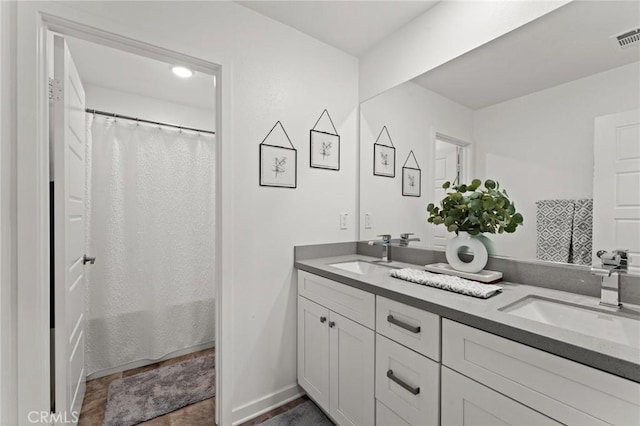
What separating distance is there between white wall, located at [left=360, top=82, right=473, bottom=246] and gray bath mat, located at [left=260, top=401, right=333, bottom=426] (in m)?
1.17

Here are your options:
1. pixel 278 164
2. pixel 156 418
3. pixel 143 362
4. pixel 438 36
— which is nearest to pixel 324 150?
pixel 278 164

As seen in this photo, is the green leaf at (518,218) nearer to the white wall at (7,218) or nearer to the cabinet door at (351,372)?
the cabinet door at (351,372)

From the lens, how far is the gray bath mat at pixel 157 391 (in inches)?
66.1

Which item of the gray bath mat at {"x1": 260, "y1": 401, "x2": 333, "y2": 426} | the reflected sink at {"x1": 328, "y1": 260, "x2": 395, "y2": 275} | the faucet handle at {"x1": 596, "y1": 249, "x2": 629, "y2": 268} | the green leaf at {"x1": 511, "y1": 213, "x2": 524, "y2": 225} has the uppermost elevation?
the green leaf at {"x1": 511, "y1": 213, "x2": 524, "y2": 225}

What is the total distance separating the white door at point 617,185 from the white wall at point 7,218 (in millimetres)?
2264

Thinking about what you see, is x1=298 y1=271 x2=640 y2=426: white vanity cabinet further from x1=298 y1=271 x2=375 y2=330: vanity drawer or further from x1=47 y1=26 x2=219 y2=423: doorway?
x1=47 y1=26 x2=219 y2=423: doorway

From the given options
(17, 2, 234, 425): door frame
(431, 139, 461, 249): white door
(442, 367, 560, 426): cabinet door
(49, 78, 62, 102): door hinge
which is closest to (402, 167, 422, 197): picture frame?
(431, 139, 461, 249): white door

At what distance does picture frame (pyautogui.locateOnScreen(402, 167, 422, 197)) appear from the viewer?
5.90 feet

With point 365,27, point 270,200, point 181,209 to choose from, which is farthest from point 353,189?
point 181,209

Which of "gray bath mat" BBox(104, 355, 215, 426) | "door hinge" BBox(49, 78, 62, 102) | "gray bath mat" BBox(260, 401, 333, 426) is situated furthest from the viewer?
"gray bath mat" BBox(104, 355, 215, 426)

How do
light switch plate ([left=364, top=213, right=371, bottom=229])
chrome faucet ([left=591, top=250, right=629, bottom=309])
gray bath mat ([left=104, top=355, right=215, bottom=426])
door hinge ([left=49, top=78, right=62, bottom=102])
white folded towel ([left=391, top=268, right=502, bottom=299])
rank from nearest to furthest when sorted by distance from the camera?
chrome faucet ([left=591, top=250, right=629, bottom=309]), white folded towel ([left=391, top=268, right=502, bottom=299]), door hinge ([left=49, top=78, right=62, bottom=102]), gray bath mat ([left=104, top=355, right=215, bottom=426]), light switch plate ([left=364, top=213, right=371, bottom=229])

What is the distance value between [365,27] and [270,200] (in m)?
1.26

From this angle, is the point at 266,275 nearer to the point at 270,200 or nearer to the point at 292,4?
the point at 270,200

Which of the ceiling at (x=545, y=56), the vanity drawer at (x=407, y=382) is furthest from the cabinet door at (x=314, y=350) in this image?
the ceiling at (x=545, y=56)
